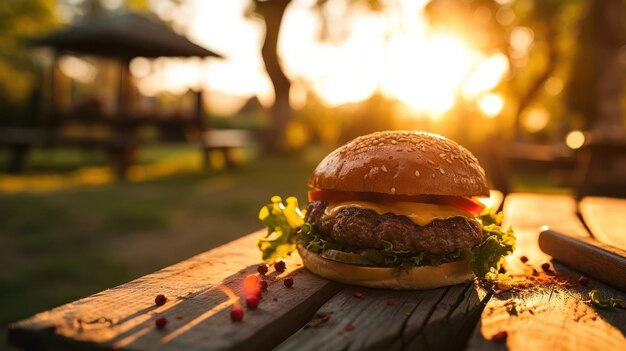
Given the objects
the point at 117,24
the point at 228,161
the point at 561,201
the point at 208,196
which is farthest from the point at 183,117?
the point at 561,201

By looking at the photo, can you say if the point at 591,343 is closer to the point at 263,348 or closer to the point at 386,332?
the point at 386,332

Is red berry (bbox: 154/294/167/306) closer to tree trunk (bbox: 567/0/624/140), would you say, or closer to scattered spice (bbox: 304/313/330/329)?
scattered spice (bbox: 304/313/330/329)

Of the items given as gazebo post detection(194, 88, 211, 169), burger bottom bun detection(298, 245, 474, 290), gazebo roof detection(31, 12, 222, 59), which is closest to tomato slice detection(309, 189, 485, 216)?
burger bottom bun detection(298, 245, 474, 290)

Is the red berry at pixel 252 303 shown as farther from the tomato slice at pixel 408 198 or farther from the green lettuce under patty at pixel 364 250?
the tomato slice at pixel 408 198

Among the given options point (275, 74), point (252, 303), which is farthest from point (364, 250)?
point (275, 74)

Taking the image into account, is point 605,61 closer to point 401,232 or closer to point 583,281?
point 583,281

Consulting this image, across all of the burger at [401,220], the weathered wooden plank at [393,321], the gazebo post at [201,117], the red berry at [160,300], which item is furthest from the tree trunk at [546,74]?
the red berry at [160,300]
